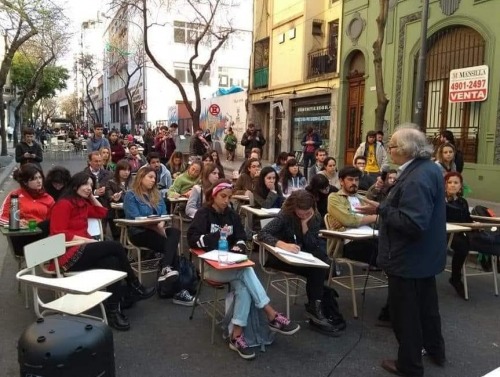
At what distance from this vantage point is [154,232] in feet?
18.1

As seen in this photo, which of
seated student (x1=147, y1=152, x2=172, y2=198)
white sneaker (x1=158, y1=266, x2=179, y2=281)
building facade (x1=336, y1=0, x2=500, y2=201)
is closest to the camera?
white sneaker (x1=158, y1=266, x2=179, y2=281)

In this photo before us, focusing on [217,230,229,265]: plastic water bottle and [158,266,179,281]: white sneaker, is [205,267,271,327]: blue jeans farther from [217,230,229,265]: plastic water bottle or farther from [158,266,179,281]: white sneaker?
[158,266,179,281]: white sneaker

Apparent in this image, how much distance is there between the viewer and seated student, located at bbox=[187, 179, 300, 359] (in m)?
3.91

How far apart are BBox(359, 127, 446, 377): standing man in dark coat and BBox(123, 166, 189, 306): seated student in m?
2.25

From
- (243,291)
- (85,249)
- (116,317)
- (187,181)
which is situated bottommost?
(116,317)

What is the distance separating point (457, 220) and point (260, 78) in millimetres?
19387

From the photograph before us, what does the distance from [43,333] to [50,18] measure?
49.9 ft

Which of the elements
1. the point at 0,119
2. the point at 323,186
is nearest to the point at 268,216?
the point at 323,186

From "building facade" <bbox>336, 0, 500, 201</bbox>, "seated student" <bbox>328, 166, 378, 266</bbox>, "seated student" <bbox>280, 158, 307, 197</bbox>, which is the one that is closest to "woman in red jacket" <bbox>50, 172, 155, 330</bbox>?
"seated student" <bbox>328, 166, 378, 266</bbox>

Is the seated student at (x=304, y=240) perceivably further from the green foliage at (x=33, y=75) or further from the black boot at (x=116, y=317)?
the green foliage at (x=33, y=75)

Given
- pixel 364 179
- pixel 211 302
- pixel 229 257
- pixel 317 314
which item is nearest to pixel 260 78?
pixel 364 179

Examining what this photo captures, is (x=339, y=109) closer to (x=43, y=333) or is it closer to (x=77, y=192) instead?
(x=77, y=192)

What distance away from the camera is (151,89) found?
143 ft

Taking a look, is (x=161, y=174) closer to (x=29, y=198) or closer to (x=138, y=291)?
(x=29, y=198)
